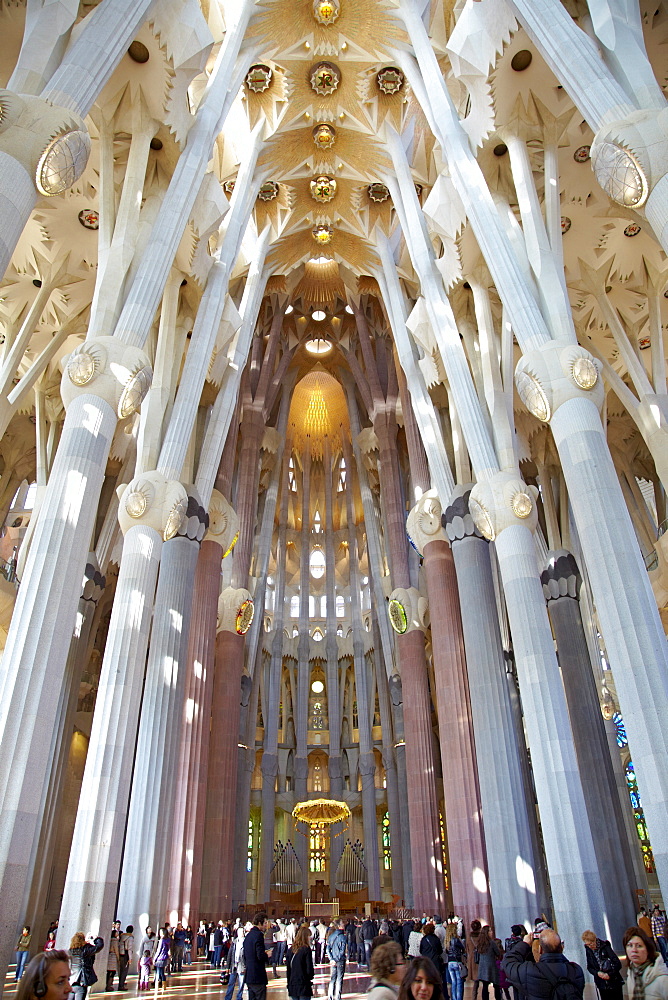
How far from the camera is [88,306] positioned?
59.3ft

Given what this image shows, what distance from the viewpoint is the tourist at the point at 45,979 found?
91.2 inches

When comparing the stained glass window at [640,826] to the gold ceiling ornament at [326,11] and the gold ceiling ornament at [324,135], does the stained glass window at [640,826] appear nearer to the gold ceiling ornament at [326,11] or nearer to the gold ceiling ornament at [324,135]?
the gold ceiling ornament at [324,135]

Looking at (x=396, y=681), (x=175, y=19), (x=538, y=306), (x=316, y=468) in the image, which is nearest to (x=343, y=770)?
(x=396, y=681)

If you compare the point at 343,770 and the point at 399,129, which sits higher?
the point at 399,129

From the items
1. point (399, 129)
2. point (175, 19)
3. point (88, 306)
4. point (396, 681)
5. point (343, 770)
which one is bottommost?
point (343, 770)

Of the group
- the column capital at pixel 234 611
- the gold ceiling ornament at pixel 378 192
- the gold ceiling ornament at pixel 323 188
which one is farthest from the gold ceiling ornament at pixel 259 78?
the column capital at pixel 234 611

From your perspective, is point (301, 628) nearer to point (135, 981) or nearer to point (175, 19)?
point (135, 981)

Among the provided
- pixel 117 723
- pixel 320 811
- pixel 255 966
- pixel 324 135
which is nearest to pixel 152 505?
pixel 117 723

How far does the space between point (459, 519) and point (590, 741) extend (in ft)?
22.3

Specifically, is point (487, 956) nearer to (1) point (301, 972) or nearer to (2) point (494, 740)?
(1) point (301, 972)

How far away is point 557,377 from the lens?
10.2 metres

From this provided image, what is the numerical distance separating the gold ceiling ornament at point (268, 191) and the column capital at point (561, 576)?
1496 centimetres

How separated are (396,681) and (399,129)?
19397 mm

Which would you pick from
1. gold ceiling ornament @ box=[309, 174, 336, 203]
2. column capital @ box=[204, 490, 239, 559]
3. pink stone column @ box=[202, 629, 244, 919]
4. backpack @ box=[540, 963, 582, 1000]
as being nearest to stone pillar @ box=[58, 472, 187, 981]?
column capital @ box=[204, 490, 239, 559]
